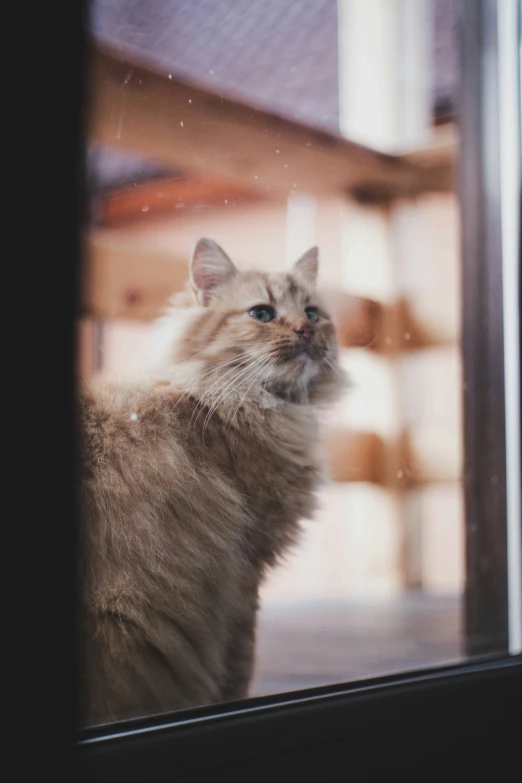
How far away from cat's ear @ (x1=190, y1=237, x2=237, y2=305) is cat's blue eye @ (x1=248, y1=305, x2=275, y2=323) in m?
0.06

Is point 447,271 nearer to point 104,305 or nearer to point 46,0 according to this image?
point 104,305

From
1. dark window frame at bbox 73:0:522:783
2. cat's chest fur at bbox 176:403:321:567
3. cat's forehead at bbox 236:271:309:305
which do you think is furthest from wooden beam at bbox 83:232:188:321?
dark window frame at bbox 73:0:522:783

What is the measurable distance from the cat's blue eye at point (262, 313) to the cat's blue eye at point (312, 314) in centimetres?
6

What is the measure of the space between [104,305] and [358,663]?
71cm

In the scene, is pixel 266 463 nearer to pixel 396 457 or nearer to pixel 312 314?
pixel 312 314

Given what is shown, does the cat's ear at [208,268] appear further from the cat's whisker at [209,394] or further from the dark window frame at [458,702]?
the dark window frame at [458,702]

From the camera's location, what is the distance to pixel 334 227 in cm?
142

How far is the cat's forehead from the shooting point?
1.17 meters

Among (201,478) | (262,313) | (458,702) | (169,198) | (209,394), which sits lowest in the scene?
(458,702)

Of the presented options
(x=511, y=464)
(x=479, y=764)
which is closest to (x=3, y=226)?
(x=479, y=764)

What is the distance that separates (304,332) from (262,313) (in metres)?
0.07

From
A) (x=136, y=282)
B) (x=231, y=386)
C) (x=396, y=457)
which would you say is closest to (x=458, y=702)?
(x=231, y=386)

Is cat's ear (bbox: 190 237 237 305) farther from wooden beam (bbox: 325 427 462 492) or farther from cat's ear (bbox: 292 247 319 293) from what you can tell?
wooden beam (bbox: 325 427 462 492)

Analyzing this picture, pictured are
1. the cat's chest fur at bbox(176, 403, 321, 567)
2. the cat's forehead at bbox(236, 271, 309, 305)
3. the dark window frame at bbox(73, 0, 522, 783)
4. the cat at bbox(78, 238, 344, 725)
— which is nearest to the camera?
the dark window frame at bbox(73, 0, 522, 783)
